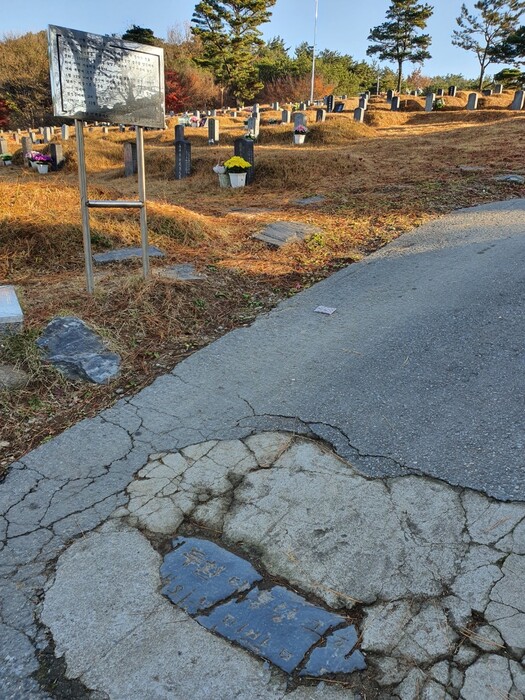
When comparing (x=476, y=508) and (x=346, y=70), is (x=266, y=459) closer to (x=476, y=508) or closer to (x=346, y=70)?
(x=476, y=508)

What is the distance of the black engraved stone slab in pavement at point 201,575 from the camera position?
1958mm

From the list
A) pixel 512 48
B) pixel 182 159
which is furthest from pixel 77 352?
pixel 512 48

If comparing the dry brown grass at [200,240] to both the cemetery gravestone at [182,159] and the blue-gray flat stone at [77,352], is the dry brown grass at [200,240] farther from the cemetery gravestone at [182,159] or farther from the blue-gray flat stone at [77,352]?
the cemetery gravestone at [182,159]

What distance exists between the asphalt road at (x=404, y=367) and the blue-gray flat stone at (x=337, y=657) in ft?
2.95

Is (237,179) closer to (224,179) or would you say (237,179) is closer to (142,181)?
(224,179)

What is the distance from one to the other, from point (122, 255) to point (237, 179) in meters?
5.65

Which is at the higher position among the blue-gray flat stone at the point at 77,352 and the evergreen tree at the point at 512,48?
the evergreen tree at the point at 512,48

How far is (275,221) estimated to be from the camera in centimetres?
771

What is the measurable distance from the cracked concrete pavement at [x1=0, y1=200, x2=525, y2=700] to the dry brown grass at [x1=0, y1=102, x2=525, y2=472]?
0.39m

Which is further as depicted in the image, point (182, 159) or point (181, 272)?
point (182, 159)

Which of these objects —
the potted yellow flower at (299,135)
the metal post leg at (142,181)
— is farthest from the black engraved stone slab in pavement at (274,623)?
the potted yellow flower at (299,135)

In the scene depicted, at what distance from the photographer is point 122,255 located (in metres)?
6.16

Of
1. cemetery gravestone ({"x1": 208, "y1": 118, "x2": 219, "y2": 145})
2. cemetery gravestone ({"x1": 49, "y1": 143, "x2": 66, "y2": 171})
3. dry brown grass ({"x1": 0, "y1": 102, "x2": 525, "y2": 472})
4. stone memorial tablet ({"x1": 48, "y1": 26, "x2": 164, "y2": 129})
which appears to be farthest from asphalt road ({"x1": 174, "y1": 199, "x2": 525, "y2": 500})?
cemetery gravestone ({"x1": 49, "y1": 143, "x2": 66, "y2": 171})

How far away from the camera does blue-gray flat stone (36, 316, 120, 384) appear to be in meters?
3.56
